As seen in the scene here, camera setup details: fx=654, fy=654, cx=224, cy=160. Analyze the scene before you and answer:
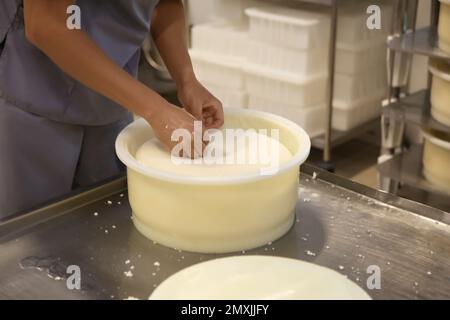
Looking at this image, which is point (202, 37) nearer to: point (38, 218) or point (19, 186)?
point (19, 186)

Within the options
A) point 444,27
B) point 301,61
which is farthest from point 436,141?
point 301,61

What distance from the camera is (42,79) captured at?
4.16 feet

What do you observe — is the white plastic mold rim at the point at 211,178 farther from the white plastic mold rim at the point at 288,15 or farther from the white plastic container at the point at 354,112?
the white plastic container at the point at 354,112

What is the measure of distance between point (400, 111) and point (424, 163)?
0.22 metres

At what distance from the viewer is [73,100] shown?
1.28 m

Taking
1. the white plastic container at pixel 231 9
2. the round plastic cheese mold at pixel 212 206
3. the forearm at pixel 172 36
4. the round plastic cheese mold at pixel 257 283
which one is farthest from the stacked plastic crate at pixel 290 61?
the round plastic cheese mold at pixel 257 283

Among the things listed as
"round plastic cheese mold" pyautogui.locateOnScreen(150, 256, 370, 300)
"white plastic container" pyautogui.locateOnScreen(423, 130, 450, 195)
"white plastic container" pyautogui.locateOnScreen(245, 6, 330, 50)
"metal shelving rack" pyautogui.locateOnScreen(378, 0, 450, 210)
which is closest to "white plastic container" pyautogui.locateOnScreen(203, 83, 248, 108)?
"white plastic container" pyautogui.locateOnScreen(245, 6, 330, 50)

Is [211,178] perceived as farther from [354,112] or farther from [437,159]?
[354,112]

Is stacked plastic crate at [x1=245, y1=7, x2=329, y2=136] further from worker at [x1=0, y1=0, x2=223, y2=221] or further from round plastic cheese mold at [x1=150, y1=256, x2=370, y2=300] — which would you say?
round plastic cheese mold at [x1=150, y1=256, x2=370, y2=300]

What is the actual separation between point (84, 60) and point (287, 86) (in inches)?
66.5

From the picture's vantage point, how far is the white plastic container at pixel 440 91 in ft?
7.21

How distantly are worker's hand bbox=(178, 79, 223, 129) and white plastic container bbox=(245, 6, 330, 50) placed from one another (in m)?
1.33

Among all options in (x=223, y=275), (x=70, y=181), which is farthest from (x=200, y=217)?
(x=70, y=181)

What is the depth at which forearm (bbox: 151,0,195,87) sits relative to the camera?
1.35 meters
